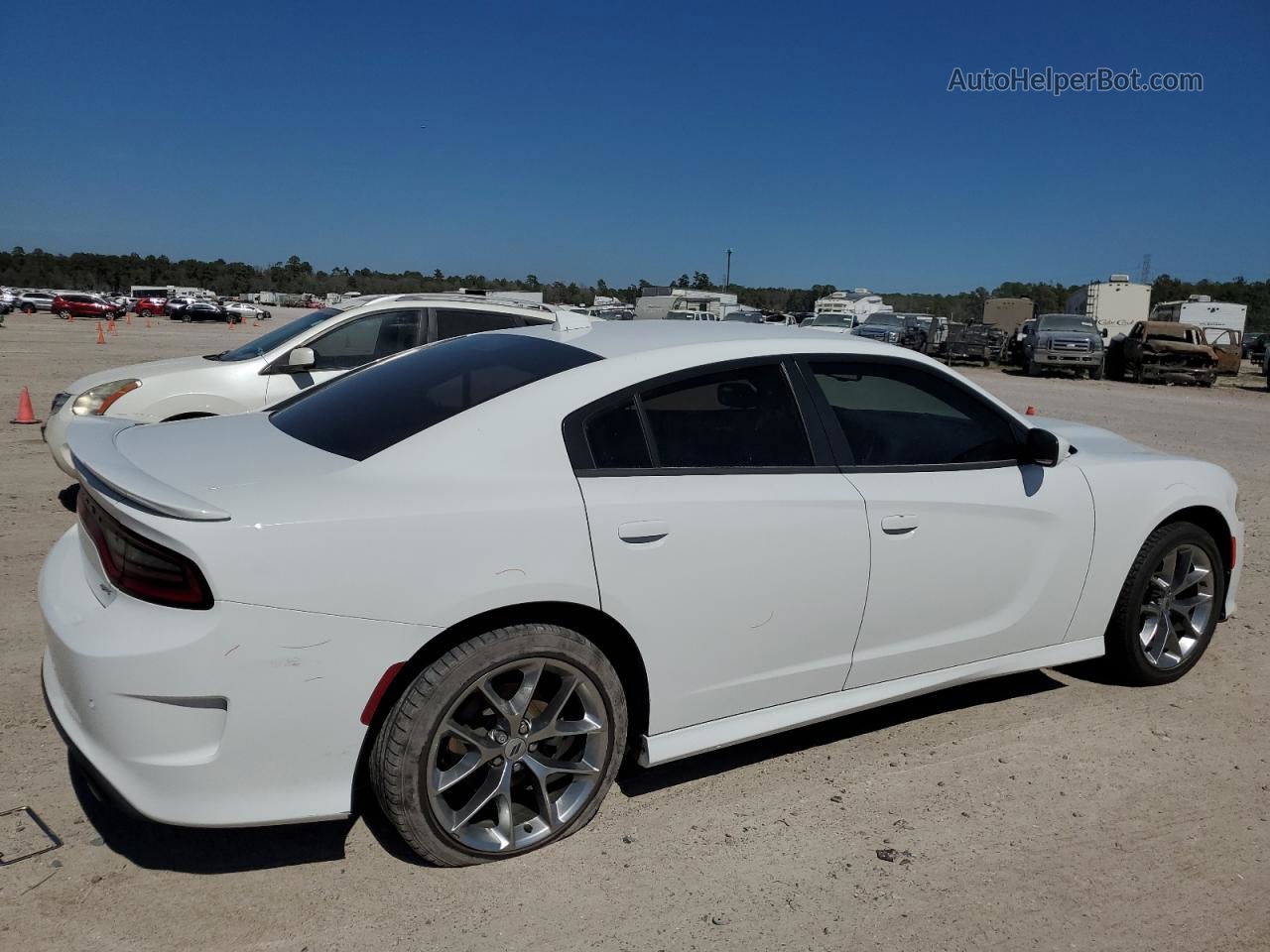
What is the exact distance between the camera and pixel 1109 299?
124ft

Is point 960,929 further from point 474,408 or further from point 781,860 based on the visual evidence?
point 474,408

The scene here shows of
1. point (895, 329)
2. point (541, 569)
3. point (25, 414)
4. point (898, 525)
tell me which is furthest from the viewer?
point (895, 329)

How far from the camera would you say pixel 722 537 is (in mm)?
3080

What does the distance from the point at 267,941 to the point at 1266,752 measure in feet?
12.3

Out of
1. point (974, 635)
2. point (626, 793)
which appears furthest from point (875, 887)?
point (974, 635)

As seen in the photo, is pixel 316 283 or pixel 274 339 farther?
pixel 316 283

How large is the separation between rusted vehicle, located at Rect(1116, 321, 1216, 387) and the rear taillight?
2923 cm

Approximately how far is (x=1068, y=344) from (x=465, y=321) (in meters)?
24.0

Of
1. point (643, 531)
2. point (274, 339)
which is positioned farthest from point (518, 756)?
point (274, 339)

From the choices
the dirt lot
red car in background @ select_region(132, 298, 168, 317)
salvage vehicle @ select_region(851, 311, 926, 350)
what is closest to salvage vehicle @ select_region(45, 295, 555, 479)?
the dirt lot

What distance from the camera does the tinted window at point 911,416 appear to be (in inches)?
144

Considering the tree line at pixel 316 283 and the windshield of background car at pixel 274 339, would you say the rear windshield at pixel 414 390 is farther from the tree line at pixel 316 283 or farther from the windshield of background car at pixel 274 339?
the tree line at pixel 316 283

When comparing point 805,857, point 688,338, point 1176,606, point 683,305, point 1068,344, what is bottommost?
point 805,857

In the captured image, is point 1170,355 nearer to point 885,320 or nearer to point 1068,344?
point 1068,344
